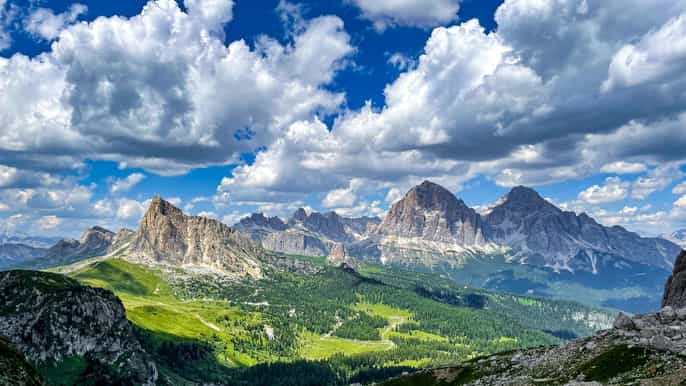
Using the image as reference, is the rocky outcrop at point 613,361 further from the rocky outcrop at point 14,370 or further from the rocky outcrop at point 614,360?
the rocky outcrop at point 14,370

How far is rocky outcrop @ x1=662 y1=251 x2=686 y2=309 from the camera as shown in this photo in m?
114

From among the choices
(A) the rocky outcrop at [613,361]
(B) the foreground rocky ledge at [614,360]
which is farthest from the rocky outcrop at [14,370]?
(A) the rocky outcrop at [613,361]

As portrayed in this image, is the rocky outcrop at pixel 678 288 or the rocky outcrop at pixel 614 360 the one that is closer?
the rocky outcrop at pixel 614 360

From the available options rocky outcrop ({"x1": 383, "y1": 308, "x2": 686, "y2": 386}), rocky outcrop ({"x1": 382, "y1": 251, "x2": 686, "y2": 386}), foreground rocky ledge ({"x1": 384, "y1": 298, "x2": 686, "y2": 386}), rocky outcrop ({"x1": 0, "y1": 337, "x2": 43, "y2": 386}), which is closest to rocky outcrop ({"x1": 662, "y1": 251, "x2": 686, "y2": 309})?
rocky outcrop ({"x1": 382, "y1": 251, "x2": 686, "y2": 386})

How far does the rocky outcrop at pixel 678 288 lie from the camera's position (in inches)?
4483

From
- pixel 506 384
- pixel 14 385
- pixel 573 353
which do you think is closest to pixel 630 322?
pixel 573 353

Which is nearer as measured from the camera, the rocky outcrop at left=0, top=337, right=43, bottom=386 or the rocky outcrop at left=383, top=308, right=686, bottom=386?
the rocky outcrop at left=383, top=308, right=686, bottom=386

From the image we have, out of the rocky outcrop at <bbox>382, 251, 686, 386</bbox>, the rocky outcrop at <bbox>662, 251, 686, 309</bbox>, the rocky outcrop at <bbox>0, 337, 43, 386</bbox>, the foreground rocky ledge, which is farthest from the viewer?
the rocky outcrop at <bbox>662, 251, 686, 309</bbox>

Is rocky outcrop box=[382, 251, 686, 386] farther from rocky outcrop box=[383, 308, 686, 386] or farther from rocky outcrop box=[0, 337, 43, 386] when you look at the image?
rocky outcrop box=[0, 337, 43, 386]

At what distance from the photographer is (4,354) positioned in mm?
73875

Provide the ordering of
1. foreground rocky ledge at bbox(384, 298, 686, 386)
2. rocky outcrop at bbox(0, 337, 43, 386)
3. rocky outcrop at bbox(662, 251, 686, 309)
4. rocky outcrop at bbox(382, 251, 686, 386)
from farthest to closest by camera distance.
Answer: rocky outcrop at bbox(662, 251, 686, 309), rocky outcrop at bbox(0, 337, 43, 386), rocky outcrop at bbox(382, 251, 686, 386), foreground rocky ledge at bbox(384, 298, 686, 386)

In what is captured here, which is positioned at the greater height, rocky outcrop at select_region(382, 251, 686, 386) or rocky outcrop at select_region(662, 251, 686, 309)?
rocky outcrop at select_region(662, 251, 686, 309)

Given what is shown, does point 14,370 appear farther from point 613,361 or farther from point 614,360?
point 614,360

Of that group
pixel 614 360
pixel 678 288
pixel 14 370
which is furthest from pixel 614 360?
pixel 14 370
